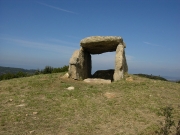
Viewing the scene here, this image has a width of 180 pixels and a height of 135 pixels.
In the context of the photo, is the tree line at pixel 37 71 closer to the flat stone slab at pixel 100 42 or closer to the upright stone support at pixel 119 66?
the flat stone slab at pixel 100 42

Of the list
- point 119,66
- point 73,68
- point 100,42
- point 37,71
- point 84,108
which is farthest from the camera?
point 37,71

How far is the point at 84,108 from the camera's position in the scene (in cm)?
856

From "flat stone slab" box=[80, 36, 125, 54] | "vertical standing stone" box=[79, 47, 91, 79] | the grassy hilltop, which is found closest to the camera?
the grassy hilltop

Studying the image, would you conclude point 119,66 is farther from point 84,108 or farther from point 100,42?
point 84,108

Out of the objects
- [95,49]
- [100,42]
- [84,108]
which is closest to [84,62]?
[95,49]

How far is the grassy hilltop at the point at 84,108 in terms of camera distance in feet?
22.1

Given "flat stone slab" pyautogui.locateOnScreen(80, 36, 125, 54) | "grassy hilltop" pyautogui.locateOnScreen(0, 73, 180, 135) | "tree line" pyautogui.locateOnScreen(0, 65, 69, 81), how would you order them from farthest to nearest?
"tree line" pyautogui.locateOnScreen(0, 65, 69, 81)
"flat stone slab" pyautogui.locateOnScreen(80, 36, 125, 54)
"grassy hilltop" pyautogui.locateOnScreen(0, 73, 180, 135)

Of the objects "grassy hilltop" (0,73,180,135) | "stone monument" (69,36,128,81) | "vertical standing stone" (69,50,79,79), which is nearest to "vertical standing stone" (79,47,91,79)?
"stone monument" (69,36,128,81)

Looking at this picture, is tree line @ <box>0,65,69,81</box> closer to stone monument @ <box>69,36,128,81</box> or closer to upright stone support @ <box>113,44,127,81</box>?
stone monument @ <box>69,36,128,81</box>

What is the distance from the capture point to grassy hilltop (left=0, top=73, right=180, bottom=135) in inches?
265

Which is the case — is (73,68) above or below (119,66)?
below

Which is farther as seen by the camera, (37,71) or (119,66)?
(37,71)

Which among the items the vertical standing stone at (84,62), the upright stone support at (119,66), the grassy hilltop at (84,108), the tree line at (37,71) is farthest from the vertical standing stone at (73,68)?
the tree line at (37,71)

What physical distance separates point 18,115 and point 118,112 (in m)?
3.89
